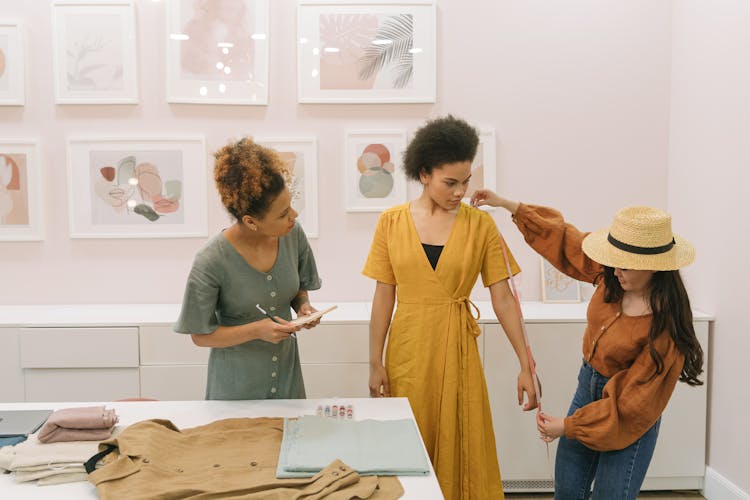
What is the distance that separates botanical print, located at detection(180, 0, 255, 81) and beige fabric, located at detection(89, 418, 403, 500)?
218cm

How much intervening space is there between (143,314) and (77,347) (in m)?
0.33

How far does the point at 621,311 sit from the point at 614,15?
2209 millimetres

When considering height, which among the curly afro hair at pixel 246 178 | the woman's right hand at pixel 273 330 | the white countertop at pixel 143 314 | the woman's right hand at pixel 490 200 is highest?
the curly afro hair at pixel 246 178

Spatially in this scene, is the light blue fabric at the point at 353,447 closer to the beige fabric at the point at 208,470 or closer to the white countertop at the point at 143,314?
the beige fabric at the point at 208,470

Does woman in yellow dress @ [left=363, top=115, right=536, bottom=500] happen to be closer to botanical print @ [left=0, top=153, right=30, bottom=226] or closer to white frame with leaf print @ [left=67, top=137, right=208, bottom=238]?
white frame with leaf print @ [left=67, top=137, right=208, bottom=238]

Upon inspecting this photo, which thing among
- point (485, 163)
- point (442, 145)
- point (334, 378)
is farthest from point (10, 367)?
point (485, 163)

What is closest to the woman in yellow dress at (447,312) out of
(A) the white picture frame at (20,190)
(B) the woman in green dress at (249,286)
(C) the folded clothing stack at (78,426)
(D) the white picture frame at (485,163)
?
(B) the woman in green dress at (249,286)

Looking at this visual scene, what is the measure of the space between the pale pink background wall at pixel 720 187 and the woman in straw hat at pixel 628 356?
4.19 feet

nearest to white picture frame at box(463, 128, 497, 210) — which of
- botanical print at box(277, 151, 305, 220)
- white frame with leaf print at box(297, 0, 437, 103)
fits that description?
white frame with leaf print at box(297, 0, 437, 103)

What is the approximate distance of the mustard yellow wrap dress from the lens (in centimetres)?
224

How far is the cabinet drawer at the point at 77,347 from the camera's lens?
10.2 ft

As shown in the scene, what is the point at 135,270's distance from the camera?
3.57 meters

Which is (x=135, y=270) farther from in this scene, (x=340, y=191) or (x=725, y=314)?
(x=725, y=314)

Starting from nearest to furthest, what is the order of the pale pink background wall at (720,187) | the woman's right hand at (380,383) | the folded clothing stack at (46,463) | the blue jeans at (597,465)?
1. the folded clothing stack at (46,463)
2. the blue jeans at (597,465)
3. the woman's right hand at (380,383)
4. the pale pink background wall at (720,187)
